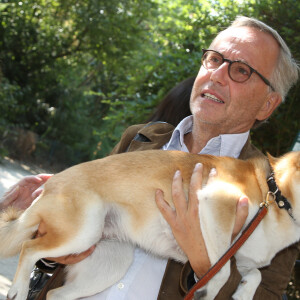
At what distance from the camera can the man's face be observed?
268 cm

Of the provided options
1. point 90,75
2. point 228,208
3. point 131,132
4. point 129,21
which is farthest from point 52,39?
point 228,208

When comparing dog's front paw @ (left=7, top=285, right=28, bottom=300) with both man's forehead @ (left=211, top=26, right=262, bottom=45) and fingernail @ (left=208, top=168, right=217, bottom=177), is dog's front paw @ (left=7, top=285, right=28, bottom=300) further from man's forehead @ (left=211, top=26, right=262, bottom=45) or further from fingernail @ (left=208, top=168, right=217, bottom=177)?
man's forehead @ (left=211, top=26, right=262, bottom=45)

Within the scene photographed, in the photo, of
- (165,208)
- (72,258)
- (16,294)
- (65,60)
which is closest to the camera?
(16,294)

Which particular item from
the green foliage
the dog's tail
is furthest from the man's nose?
the green foliage

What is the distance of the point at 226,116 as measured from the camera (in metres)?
2.69

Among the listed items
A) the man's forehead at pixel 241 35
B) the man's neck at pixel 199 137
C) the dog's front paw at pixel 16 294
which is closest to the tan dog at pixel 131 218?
the dog's front paw at pixel 16 294

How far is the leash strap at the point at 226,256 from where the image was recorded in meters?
1.99

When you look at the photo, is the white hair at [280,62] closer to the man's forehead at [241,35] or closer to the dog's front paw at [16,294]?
the man's forehead at [241,35]

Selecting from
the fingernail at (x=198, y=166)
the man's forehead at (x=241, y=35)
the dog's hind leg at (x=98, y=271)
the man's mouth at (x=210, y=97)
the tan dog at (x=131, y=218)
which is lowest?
the dog's hind leg at (x=98, y=271)

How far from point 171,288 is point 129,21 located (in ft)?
47.2

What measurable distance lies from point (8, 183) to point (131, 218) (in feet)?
26.7

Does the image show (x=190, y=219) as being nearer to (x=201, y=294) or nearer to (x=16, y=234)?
(x=201, y=294)

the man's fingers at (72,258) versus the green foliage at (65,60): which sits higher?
the man's fingers at (72,258)

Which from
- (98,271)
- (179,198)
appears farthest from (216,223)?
(98,271)
